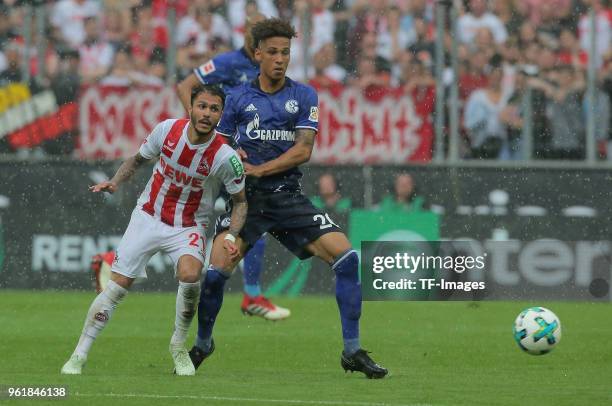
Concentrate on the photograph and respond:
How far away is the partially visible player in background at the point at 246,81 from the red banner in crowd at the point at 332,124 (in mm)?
2872

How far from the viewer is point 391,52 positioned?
1562cm

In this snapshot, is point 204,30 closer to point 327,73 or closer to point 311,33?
point 311,33

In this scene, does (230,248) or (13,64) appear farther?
(13,64)

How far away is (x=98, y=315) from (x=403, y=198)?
739 centimetres

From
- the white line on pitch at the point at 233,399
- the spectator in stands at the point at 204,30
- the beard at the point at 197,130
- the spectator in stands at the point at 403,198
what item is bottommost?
the white line on pitch at the point at 233,399

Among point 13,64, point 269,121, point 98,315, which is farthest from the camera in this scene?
point 13,64

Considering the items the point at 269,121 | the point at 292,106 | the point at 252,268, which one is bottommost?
the point at 252,268

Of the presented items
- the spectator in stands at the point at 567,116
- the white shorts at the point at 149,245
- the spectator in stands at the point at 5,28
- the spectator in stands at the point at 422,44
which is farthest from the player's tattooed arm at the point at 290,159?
the spectator in stands at the point at 5,28

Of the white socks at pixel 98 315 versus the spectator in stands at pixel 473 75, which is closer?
the white socks at pixel 98 315

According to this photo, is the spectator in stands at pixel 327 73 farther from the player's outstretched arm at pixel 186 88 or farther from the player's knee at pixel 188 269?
the player's knee at pixel 188 269

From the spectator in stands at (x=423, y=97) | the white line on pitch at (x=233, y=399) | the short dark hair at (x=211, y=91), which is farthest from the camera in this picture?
the spectator in stands at (x=423, y=97)

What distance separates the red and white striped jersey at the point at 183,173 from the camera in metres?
8.47

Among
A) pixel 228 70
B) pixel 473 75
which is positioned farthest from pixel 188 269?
pixel 473 75

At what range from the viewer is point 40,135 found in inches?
618
